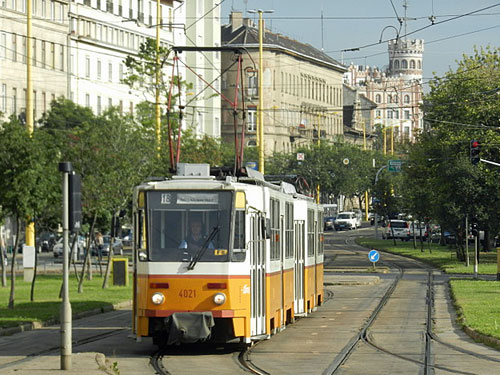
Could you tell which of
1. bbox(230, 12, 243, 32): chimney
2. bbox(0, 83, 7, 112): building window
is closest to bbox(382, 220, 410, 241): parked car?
bbox(0, 83, 7, 112): building window

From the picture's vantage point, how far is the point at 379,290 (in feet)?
152

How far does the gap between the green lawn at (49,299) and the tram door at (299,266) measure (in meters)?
5.57

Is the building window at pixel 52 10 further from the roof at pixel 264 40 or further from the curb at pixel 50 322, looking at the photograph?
the curb at pixel 50 322

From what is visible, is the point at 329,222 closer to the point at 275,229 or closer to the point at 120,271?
the point at 120,271

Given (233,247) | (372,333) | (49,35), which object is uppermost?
(49,35)

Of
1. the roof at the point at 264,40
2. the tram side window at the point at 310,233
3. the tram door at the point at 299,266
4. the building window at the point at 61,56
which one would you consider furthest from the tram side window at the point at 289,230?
the roof at the point at 264,40

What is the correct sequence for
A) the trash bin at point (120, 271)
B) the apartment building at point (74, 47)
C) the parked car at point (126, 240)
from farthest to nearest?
the parked car at point (126, 240) → the apartment building at point (74, 47) → the trash bin at point (120, 271)

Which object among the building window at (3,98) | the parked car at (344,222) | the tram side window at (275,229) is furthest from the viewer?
the parked car at (344,222)

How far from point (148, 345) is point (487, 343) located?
6.13 meters

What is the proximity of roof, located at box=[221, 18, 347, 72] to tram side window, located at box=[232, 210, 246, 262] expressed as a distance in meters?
121

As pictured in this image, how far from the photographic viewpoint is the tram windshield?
21109 mm

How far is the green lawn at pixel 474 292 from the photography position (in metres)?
27.9

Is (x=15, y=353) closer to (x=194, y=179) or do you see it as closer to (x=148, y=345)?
(x=148, y=345)

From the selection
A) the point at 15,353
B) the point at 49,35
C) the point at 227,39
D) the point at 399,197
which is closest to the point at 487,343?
the point at 15,353
